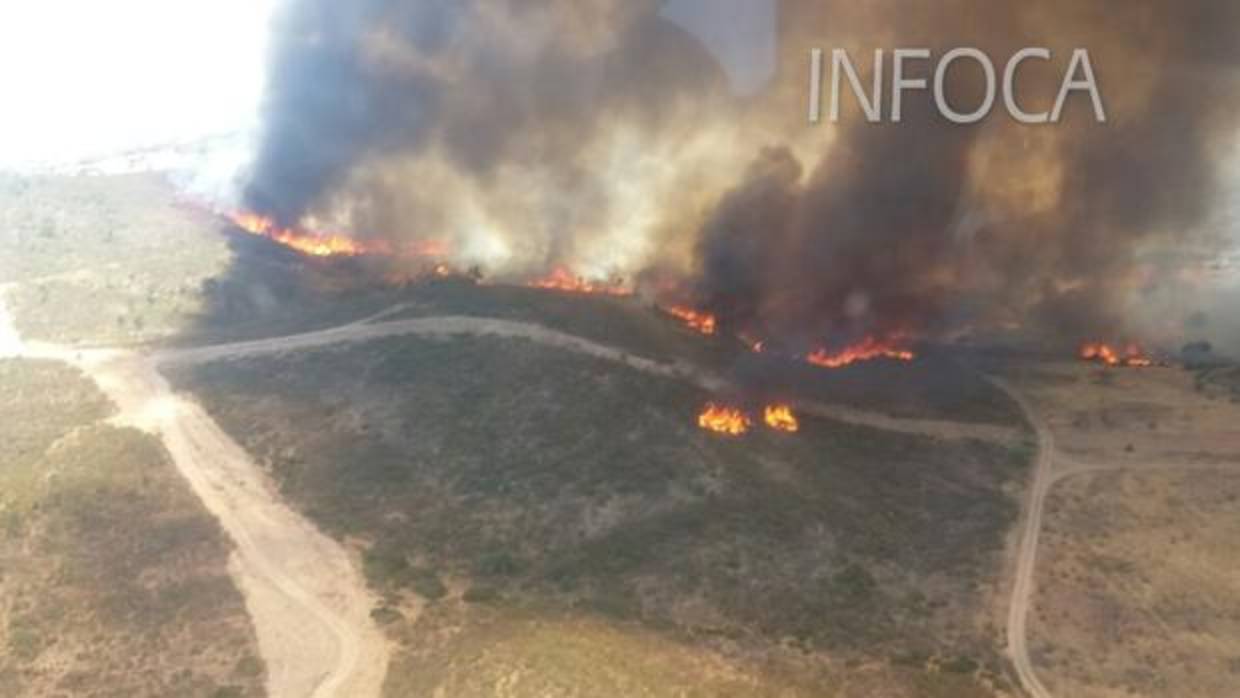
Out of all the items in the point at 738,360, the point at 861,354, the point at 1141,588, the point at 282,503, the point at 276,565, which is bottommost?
the point at 1141,588

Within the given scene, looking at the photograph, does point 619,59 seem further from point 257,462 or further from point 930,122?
point 257,462

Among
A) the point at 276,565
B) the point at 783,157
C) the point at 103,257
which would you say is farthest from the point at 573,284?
the point at 276,565

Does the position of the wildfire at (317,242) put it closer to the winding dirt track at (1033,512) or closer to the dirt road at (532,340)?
the dirt road at (532,340)

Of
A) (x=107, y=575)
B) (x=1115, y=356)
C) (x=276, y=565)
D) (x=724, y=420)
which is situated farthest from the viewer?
(x=1115, y=356)

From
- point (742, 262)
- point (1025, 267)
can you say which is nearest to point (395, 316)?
point (742, 262)

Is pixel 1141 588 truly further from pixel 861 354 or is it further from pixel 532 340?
pixel 532 340

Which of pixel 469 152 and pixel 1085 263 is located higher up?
pixel 469 152
